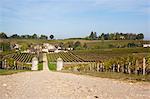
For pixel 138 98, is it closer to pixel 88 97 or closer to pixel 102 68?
pixel 88 97

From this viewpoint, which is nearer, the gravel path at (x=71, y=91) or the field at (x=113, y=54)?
the gravel path at (x=71, y=91)

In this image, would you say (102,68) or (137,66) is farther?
(102,68)

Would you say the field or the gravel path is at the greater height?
the gravel path

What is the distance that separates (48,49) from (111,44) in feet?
121

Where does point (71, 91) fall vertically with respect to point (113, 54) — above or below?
above

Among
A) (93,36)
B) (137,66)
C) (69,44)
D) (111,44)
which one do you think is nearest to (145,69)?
(137,66)

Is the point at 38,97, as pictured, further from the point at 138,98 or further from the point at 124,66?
the point at 124,66

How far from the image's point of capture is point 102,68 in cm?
4406

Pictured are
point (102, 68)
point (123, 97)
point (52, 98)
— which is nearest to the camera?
point (52, 98)

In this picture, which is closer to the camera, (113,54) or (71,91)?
(71,91)

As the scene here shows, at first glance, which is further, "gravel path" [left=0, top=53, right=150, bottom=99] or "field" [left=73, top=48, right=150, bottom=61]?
"field" [left=73, top=48, right=150, bottom=61]

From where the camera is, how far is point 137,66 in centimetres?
3231

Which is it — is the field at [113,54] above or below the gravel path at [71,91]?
below

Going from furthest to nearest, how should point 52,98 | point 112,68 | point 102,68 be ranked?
point 102,68 < point 112,68 < point 52,98
